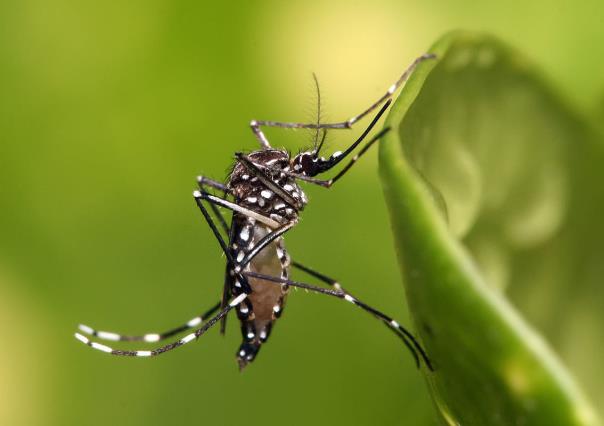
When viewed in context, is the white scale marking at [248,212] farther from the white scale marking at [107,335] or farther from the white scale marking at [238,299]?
the white scale marking at [107,335]

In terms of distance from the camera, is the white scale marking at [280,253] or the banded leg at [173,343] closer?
the banded leg at [173,343]

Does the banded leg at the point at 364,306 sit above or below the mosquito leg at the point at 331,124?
below

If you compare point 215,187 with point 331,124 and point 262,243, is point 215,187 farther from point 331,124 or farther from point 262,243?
point 331,124

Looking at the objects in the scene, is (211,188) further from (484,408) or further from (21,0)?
(484,408)

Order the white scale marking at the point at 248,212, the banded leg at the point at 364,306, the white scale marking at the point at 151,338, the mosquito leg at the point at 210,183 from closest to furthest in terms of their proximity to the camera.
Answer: the banded leg at the point at 364,306 < the white scale marking at the point at 151,338 < the mosquito leg at the point at 210,183 < the white scale marking at the point at 248,212

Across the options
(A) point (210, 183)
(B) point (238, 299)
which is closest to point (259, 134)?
(A) point (210, 183)

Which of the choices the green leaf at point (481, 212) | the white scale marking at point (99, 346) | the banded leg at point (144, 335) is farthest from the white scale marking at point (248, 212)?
the green leaf at point (481, 212)
